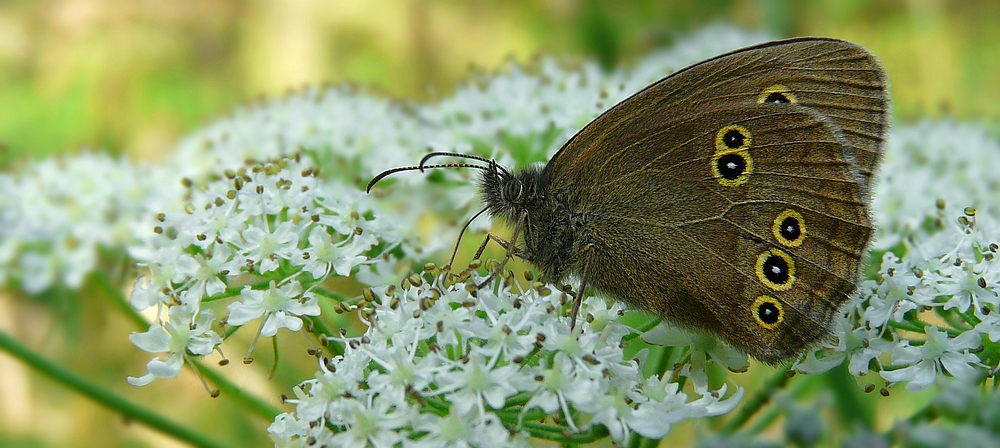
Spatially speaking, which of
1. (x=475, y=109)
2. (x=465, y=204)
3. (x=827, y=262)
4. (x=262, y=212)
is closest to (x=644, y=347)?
(x=827, y=262)

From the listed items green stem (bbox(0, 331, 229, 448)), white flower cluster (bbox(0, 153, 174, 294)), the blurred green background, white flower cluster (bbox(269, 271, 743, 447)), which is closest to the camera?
white flower cluster (bbox(269, 271, 743, 447))

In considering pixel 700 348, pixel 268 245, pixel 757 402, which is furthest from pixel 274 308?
pixel 757 402

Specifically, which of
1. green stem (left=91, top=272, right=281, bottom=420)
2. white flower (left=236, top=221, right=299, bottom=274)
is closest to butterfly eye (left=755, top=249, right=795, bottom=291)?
white flower (left=236, top=221, right=299, bottom=274)

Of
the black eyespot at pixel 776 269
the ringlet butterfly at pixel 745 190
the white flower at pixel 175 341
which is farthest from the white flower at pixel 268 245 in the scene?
the black eyespot at pixel 776 269

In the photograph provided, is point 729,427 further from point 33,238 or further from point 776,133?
point 33,238

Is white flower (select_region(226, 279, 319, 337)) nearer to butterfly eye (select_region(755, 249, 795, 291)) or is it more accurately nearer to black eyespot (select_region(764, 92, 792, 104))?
butterfly eye (select_region(755, 249, 795, 291))

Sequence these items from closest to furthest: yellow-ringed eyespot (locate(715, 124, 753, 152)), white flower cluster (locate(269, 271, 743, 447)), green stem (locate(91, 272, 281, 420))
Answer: white flower cluster (locate(269, 271, 743, 447)), yellow-ringed eyespot (locate(715, 124, 753, 152)), green stem (locate(91, 272, 281, 420))
